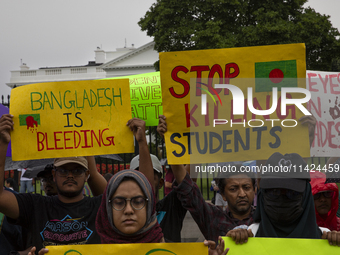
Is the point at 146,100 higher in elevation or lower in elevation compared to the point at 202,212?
higher

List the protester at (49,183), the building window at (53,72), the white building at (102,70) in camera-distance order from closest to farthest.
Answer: the protester at (49,183) → the white building at (102,70) → the building window at (53,72)

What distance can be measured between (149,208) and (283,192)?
868 mm

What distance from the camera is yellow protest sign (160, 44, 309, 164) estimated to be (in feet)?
10.8

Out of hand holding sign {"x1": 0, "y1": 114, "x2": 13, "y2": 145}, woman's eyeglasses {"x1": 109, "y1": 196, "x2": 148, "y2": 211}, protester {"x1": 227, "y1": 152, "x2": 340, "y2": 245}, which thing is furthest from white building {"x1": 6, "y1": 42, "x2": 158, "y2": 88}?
woman's eyeglasses {"x1": 109, "y1": 196, "x2": 148, "y2": 211}

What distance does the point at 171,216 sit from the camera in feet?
11.5

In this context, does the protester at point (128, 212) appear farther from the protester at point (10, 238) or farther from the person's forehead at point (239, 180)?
the protester at point (10, 238)

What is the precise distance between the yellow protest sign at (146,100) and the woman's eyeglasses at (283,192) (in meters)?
2.22

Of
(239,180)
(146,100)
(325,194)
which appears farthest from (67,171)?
(325,194)

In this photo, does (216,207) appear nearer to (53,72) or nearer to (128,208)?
(128,208)

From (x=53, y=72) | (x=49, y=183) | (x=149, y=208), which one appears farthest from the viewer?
(x=53, y=72)

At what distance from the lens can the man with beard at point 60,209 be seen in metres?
3.11

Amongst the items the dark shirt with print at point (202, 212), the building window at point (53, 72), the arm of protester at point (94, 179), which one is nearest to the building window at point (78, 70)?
the building window at point (53, 72)

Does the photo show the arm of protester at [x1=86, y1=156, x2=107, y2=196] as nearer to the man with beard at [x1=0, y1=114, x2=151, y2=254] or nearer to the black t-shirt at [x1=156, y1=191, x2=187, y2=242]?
the man with beard at [x1=0, y1=114, x2=151, y2=254]

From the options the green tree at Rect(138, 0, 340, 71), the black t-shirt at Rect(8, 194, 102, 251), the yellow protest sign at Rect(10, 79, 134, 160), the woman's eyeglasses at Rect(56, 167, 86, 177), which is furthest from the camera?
the green tree at Rect(138, 0, 340, 71)
